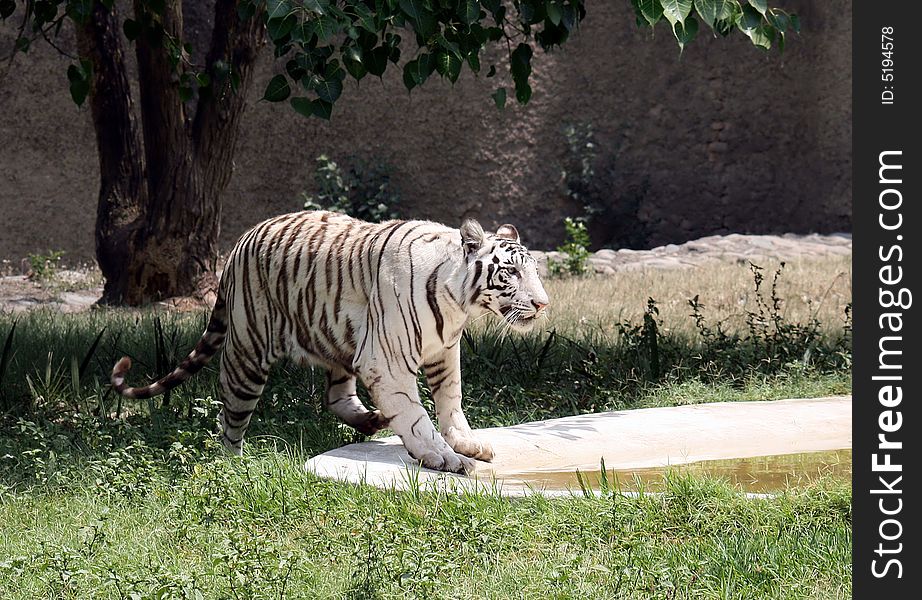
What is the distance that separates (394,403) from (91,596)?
58.3 inches

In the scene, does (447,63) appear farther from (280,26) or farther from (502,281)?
(502,281)

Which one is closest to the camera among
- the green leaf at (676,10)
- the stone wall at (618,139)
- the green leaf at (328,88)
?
the green leaf at (676,10)

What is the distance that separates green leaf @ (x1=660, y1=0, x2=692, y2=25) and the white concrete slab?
1747 mm

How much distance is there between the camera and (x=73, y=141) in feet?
46.2

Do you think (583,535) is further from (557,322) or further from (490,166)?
(490,166)

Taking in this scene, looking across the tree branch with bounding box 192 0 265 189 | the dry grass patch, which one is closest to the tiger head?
the dry grass patch

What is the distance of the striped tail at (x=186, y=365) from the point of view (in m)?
5.00

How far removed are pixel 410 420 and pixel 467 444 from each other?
10.4 inches

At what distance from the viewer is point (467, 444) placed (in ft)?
15.3

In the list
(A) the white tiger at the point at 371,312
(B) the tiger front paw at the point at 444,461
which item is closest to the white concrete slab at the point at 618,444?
(B) the tiger front paw at the point at 444,461

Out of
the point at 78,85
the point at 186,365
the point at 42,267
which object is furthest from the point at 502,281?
the point at 42,267

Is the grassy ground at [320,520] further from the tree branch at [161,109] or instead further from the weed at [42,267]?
the weed at [42,267]

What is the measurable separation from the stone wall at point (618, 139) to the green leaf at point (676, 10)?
417 inches

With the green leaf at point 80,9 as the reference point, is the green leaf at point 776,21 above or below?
below
